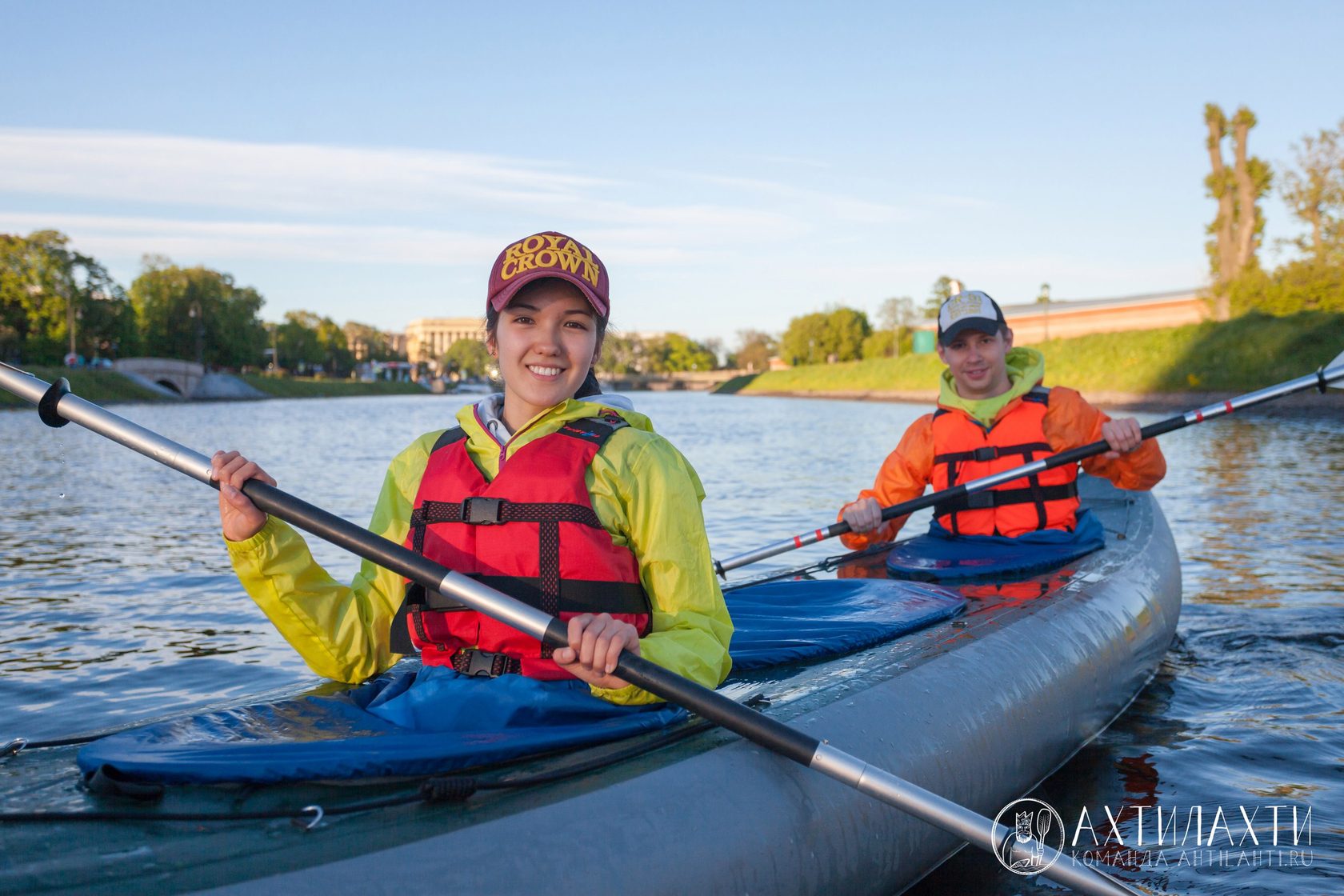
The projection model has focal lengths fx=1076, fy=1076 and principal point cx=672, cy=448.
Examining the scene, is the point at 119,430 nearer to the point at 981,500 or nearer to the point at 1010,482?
the point at 981,500

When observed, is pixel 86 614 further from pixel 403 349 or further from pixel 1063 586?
pixel 403 349

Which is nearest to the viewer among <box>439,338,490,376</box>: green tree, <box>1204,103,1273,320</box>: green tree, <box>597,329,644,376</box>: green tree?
<box>1204,103,1273,320</box>: green tree

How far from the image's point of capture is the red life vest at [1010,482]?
5.45m

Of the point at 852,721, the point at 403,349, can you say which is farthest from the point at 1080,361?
the point at 403,349

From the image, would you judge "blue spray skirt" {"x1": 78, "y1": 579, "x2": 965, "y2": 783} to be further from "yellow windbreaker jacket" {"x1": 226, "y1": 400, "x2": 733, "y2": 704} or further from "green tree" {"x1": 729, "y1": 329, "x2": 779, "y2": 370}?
"green tree" {"x1": 729, "y1": 329, "x2": 779, "y2": 370}

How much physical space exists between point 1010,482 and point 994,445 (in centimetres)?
21

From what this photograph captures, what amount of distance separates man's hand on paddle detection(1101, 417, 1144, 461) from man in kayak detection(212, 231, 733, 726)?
Answer: 3.18 metres

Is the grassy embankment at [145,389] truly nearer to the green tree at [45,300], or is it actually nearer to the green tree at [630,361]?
the green tree at [45,300]

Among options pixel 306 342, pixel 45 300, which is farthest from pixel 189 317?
pixel 306 342

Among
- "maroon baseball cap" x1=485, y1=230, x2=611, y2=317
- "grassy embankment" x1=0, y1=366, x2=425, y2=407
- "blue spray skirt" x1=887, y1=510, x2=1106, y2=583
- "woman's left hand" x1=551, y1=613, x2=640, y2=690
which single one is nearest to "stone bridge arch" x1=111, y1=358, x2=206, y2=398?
"grassy embankment" x1=0, y1=366, x2=425, y2=407

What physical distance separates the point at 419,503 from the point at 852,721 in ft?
4.27

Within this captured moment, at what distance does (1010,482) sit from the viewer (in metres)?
5.46

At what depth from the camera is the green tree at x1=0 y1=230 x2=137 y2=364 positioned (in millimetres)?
57281

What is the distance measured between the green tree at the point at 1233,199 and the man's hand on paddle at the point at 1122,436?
40.2m
